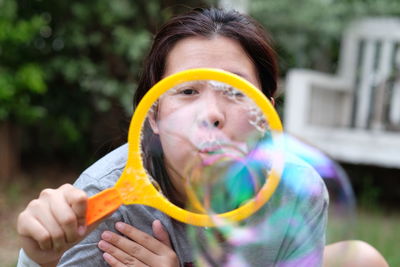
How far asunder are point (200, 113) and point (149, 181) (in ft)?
0.56

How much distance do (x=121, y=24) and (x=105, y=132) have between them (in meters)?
0.77

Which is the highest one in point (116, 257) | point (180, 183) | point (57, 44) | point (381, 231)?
point (180, 183)

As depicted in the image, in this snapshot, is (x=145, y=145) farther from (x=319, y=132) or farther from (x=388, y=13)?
(x=388, y=13)

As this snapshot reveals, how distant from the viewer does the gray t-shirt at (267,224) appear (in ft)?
4.17

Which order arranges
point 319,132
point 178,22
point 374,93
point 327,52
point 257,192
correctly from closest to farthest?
point 257,192 < point 178,22 < point 319,132 < point 374,93 < point 327,52

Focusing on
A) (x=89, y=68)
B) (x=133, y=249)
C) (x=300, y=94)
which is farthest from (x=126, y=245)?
(x=300, y=94)

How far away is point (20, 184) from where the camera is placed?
12.3 feet

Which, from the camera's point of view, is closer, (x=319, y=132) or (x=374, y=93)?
(x=319, y=132)

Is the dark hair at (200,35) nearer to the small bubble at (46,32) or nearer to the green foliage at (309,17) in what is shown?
the green foliage at (309,17)

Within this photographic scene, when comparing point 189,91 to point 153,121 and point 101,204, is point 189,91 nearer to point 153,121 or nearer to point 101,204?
point 153,121

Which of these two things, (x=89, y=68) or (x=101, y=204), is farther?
(x=89, y=68)

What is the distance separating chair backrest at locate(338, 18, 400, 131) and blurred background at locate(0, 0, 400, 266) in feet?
0.43

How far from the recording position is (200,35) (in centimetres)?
123

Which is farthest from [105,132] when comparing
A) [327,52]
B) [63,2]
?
[327,52]
